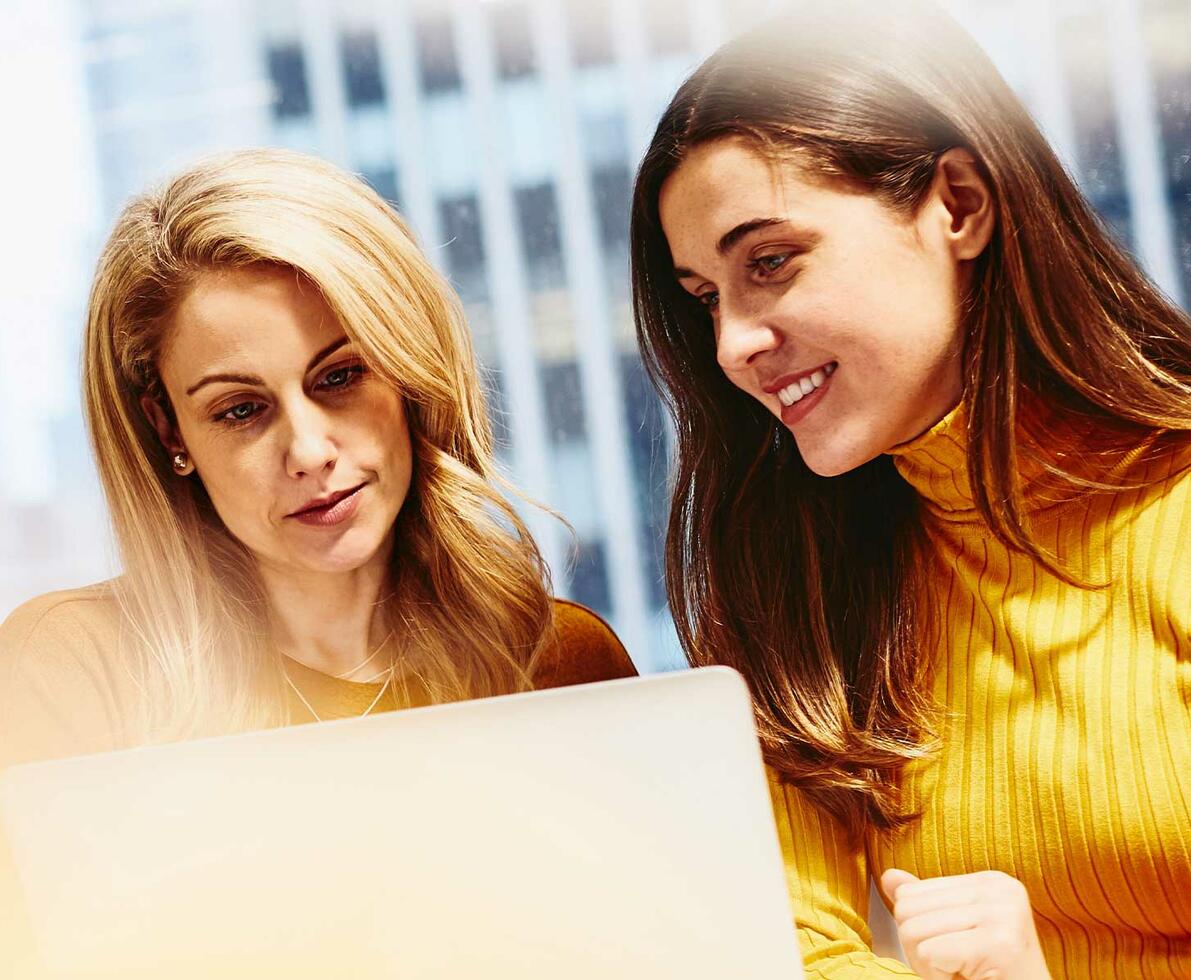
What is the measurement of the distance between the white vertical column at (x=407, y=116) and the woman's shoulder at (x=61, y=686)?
0.60m

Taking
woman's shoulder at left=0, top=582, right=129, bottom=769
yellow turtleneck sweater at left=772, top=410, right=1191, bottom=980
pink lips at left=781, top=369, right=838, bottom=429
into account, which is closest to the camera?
yellow turtleneck sweater at left=772, top=410, right=1191, bottom=980

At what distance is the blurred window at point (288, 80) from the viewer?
1614 mm

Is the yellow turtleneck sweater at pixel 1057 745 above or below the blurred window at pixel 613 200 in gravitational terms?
below

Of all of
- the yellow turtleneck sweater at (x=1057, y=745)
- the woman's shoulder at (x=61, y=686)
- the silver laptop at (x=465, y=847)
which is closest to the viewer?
the silver laptop at (x=465, y=847)

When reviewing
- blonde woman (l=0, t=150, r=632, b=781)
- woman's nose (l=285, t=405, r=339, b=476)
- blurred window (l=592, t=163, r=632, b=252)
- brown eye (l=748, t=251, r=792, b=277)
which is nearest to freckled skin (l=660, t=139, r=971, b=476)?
brown eye (l=748, t=251, r=792, b=277)

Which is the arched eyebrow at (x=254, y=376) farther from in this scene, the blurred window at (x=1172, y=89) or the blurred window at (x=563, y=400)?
the blurred window at (x=1172, y=89)

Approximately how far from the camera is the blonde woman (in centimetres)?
148

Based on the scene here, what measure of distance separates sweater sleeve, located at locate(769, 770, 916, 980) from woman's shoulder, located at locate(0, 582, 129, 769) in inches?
32.0

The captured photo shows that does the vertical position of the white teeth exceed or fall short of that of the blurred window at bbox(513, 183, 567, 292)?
it falls short

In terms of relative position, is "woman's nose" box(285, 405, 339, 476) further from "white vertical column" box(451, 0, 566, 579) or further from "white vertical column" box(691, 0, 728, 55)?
"white vertical column" box(691, 0, 728, 55)

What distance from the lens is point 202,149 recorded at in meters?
1.59

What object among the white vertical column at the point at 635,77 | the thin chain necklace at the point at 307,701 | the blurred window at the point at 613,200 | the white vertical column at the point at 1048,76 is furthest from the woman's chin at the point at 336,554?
the white vertical column at the point at 1048,76

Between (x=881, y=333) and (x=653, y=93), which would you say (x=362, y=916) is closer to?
(x=881, y=333)

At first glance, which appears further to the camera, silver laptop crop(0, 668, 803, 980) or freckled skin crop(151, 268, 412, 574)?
freckled skin crop(151, 268, 412, 574)
